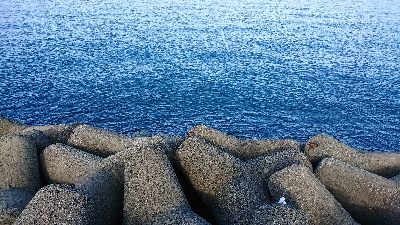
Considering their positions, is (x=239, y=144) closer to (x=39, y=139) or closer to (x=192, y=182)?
(x=192, y=182)

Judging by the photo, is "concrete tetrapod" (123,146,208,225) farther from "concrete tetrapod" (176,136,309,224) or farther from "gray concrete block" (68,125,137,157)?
"gray concrete block" (68,125,137,157)

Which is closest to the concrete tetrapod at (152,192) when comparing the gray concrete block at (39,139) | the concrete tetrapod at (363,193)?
the gray concrete block at (39,139)

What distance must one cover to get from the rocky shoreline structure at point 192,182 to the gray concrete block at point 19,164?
0.06 feet

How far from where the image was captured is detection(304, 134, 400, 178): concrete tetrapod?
9242 mm

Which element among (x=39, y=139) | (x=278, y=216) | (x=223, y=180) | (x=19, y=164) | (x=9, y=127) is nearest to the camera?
(x=278, y=216)

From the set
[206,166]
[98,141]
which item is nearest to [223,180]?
[206,166]

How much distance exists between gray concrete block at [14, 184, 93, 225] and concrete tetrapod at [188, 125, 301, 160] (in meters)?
3.30

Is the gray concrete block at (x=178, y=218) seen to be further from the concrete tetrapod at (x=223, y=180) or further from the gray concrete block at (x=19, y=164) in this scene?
the gray concrete block at (x=19, y=164)

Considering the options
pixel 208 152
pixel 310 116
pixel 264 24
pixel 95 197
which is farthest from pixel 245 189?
pixel 264 24

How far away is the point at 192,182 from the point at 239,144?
185cm

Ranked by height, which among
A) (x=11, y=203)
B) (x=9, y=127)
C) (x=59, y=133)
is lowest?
(x=9, y=127)

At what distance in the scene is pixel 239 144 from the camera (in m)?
9.40

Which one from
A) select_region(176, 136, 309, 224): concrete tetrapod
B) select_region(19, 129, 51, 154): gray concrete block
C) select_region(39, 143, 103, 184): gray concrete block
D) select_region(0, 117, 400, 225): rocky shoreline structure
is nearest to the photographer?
select_region(0, 117, 400, 225): rocky shoreline structure

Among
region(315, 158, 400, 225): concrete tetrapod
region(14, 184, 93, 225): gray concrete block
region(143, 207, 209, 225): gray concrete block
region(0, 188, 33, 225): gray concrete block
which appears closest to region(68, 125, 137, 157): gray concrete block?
region(0, 188, 33, 225): gray concrete block
